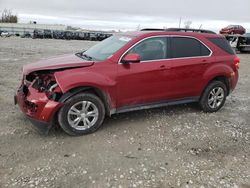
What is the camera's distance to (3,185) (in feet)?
10.1

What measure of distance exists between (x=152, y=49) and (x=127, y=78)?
32.1 inches

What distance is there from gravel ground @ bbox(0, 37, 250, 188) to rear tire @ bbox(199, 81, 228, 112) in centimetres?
26

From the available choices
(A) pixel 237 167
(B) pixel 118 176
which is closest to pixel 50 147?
(B) pixel 118 176

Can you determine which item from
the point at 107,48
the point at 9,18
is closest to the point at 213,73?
the point at 107,48

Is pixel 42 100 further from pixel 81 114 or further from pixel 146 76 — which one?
pixel 146 76

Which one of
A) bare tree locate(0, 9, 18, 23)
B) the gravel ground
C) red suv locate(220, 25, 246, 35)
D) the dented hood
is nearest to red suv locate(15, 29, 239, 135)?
the dented hood

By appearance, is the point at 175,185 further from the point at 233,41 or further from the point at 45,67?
the point at 233,41

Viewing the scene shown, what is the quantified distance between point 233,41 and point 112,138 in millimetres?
20253

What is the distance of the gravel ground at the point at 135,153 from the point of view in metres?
Answer: 3.29

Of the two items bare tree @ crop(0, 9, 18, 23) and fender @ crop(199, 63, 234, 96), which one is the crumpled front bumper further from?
bare tree @ crop(0, 9, 18, 23)

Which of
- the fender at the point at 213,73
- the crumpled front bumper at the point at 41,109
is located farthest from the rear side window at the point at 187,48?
the crumpled front bumper at the point at 41,109

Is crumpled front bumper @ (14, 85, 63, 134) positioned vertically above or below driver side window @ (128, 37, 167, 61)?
below

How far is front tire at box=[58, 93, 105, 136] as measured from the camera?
418 cm

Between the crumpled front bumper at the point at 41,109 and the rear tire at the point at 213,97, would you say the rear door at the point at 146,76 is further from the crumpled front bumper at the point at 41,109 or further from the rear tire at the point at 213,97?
the crumpled front bumper at the point at 41,109
